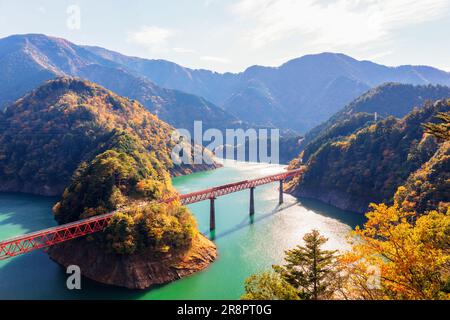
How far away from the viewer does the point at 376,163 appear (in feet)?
306

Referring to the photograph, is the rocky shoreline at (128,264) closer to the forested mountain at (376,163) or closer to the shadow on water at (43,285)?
the shadow on water at (43,285)

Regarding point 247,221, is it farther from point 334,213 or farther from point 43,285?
point 43,285

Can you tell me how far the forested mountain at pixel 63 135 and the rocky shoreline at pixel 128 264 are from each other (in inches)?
1385

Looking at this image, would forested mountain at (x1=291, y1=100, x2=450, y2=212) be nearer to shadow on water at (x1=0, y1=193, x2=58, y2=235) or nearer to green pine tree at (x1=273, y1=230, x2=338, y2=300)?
green pine tree at (x1=273, y1=230, x2=338, y2=300)

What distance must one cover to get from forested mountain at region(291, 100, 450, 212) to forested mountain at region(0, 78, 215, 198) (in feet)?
176

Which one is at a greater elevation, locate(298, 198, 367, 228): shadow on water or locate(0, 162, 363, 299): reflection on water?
locate(0, 162, 363, 299): reflection on water

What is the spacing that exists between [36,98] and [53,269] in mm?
121100

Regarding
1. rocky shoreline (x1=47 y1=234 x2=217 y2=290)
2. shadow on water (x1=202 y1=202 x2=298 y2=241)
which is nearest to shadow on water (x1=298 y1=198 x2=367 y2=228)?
shadow on water (x1=202 y1=202 x2=298 y2=241)

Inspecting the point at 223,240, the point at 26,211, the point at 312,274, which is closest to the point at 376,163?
the point at 223,240

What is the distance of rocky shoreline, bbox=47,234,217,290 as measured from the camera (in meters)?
46.8

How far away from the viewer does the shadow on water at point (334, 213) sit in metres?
80.2

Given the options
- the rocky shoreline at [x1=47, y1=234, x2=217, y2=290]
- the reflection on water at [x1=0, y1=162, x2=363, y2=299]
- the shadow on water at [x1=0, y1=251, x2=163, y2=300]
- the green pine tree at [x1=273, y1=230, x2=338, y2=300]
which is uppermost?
the green pine tree at [x1=273, y1=230, x2=338, y2=300]

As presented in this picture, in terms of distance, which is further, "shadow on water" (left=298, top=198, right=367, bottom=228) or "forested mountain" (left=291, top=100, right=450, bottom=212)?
"shadow on water" (left=298, top=198, right=367, bottom=228)
